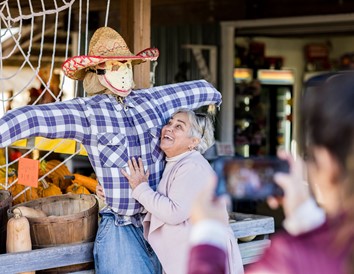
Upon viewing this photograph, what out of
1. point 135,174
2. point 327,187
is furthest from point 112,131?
point 327,187

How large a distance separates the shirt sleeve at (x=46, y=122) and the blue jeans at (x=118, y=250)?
1.25 feet

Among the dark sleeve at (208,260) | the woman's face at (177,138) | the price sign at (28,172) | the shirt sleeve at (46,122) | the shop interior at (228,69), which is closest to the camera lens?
the dark sleeve at (208,260)

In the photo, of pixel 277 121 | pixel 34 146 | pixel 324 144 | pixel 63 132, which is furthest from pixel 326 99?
pixel 277 121

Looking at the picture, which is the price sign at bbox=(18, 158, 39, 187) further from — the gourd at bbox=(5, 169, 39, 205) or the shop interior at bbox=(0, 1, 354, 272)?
the shop interior at bbox=(0, 1, 354, 272)

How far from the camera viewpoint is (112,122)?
9.88 ft

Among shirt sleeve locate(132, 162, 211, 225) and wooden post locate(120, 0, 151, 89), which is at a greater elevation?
wooden post locate(120, 0, 151, 89)

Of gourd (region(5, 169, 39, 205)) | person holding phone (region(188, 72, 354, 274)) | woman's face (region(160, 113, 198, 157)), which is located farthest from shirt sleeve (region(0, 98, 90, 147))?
person holding phone (region(188, 72, 354, 274))

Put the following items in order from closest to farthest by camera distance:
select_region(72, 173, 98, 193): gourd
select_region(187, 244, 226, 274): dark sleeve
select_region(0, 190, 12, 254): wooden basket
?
1. select_region(187, 244, 226, 274): dark sleeve
2. select_region(0, 190, 12, 254): wooden basket
3. select_region(72, 173, 98, 193): gourd

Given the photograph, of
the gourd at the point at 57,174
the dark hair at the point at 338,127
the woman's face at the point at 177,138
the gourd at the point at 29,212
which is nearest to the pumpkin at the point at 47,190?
the gourd at the point at 57,174

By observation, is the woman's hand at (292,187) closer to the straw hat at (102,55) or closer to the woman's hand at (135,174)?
the woman's hand at (135,174)

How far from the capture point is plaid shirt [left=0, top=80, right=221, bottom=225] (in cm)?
289

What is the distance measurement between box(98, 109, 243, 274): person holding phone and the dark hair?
156cm

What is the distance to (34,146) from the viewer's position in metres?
4.13

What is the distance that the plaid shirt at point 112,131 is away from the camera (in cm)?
289
